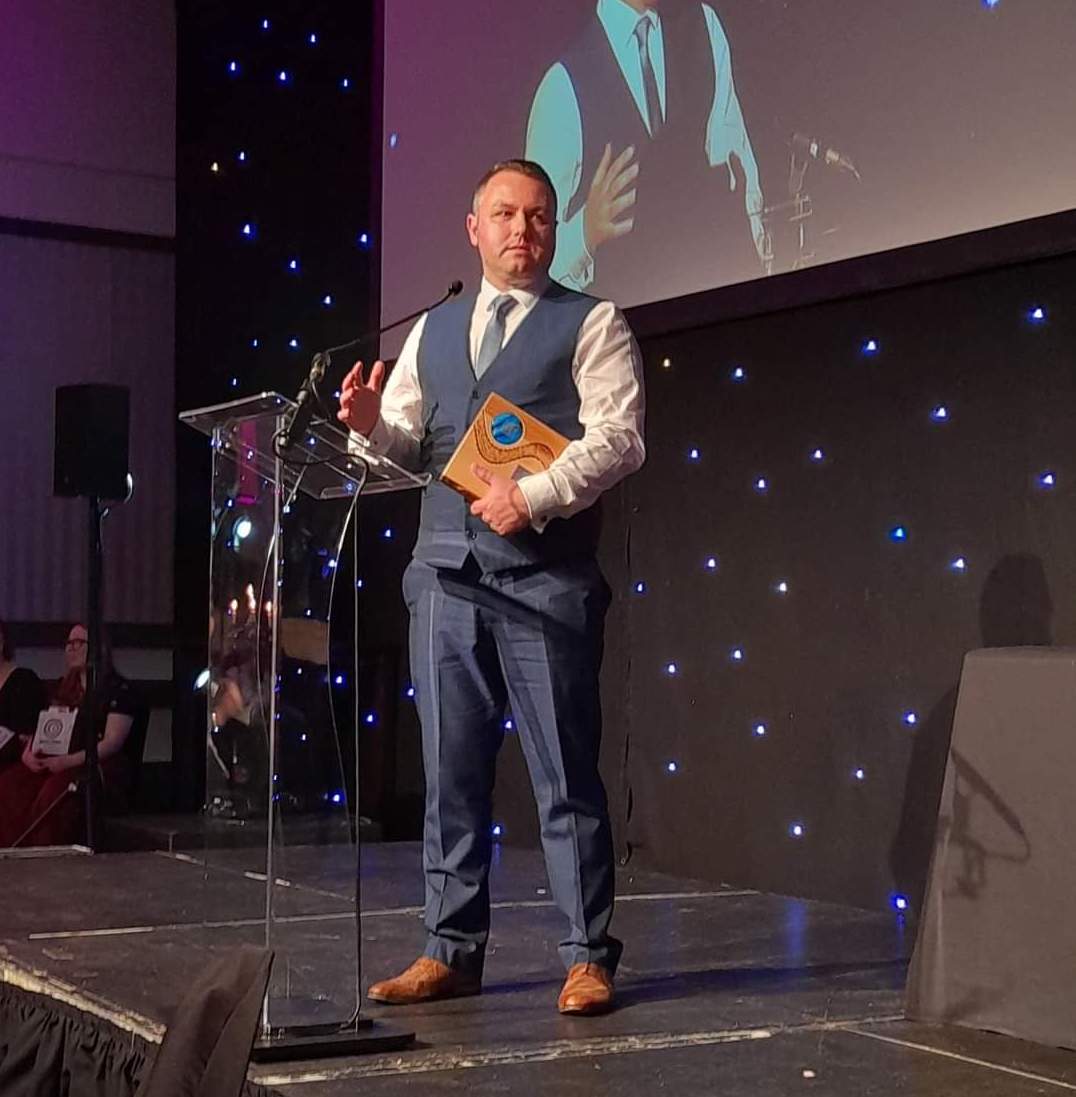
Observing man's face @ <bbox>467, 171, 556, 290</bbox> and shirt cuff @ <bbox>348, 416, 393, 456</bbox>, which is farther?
man's face @ <bbox>467, 171, 556, 290</bbox>

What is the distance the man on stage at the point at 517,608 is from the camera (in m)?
2.54

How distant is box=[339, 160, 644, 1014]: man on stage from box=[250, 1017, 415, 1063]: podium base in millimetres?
302

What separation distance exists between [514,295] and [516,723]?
0.66m

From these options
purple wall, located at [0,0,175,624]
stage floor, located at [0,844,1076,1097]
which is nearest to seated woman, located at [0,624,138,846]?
purple wall, located at [0,0,175,624]

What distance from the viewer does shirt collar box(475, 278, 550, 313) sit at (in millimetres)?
2615

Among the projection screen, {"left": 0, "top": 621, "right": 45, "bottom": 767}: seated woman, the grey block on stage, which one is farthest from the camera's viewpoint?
{"left": 0, "top": 621, "right": 45, "bottom": 767}: seated woman

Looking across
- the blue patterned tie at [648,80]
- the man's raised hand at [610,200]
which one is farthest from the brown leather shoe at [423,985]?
the blue patterned tie at [648,80]

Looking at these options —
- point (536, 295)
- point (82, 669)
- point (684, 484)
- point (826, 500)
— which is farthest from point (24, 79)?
point (536, 295)

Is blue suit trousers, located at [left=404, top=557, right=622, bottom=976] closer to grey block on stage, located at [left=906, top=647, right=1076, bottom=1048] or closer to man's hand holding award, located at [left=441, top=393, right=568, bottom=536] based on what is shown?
man's hand holding award, located at [left=441, top=393, right=568, bottom=536]

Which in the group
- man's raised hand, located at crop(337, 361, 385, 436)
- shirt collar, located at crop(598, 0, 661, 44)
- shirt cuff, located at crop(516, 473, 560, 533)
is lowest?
shirt cuff, located at crop(516, 473, 560, 533)

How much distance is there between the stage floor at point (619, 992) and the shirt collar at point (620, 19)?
6.99 ft

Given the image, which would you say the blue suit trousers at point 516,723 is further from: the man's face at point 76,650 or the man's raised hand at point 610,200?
the man's face at point 76,650

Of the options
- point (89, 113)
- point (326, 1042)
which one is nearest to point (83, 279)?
point (89, 113)

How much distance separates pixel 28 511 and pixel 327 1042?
455cm
